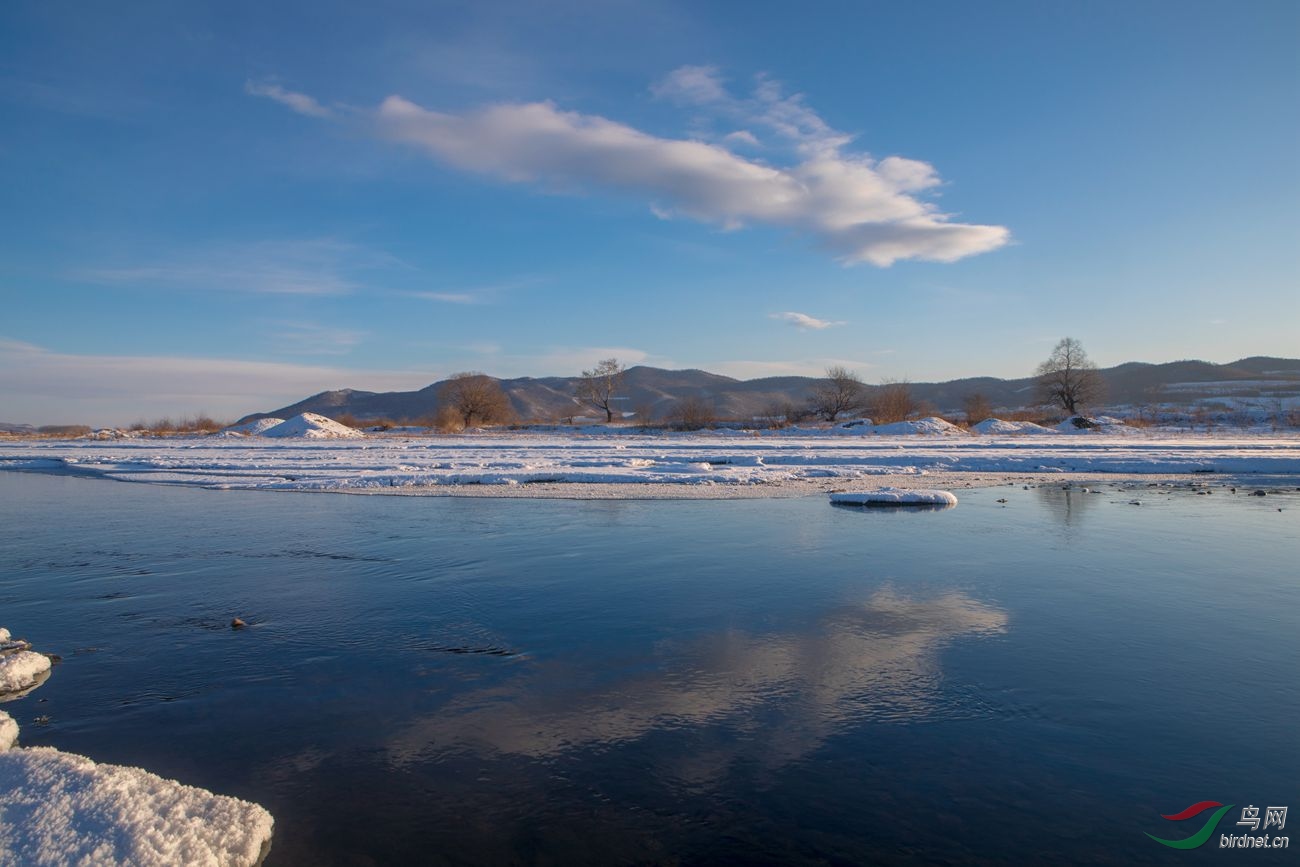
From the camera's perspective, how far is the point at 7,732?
404cm

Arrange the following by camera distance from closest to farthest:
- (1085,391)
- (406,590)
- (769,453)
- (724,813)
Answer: (724,813), (406,590), (769,453), (1085,391)

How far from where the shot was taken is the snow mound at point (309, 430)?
4406 centimetres

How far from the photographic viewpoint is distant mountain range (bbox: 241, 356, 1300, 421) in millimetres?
100812

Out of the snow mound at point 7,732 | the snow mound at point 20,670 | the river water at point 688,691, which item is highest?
the snow mound at point 20,670

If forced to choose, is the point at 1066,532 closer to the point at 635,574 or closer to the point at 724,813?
the point at 635,574

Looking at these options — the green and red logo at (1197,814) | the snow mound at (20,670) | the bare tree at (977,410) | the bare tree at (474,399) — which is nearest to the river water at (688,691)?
the green and red logo at (1197,814)

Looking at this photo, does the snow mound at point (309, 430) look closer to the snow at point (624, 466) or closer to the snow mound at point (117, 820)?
the snow at point (624, 466)

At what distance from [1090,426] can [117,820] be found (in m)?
47.4

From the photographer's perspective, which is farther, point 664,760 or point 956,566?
point 956,566

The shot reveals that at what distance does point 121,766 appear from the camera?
358cm

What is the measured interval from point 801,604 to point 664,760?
3.03m

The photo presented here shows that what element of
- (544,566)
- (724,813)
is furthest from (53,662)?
(724,813)

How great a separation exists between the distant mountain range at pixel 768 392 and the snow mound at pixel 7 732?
8721 centimetres
